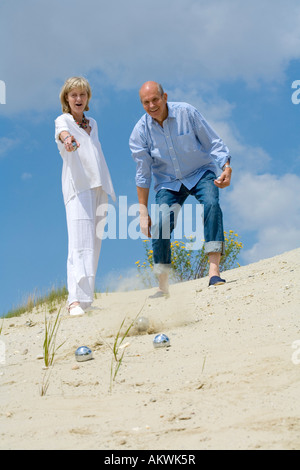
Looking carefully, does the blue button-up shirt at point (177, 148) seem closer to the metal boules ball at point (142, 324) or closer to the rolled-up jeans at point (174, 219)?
the rolled-up jeans at point (174, 219)

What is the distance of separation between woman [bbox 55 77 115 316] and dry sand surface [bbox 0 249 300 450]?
845 mm

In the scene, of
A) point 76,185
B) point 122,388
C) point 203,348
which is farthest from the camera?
point 76,185

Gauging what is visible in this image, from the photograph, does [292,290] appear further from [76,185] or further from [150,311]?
[76,185]

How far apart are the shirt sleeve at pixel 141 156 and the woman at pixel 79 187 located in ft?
1.60

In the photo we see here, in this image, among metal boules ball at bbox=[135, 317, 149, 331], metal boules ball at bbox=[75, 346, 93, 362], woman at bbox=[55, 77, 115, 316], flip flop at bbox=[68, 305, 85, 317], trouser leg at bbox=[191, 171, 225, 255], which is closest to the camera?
metal boules ball at bbox=[75, 346, 93, 362]

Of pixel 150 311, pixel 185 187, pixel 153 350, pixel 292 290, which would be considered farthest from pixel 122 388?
pixel 185 187

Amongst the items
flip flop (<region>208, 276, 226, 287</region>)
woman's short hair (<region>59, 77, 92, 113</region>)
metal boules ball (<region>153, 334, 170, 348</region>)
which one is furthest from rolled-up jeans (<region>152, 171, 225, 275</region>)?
metal boules ball (<region>153, 334, 170, 348</region>)

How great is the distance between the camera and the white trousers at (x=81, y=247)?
5.61 metres

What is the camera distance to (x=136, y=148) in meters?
5.55

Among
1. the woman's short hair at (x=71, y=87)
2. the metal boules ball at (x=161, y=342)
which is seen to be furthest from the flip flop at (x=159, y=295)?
the woman's short hair at (x=71, y=87)

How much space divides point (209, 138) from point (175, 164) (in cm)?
45

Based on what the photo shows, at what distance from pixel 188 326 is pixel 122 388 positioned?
51.5 inches

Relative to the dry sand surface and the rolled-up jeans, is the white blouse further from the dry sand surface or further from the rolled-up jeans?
the dry sand surface

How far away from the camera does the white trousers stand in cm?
561
